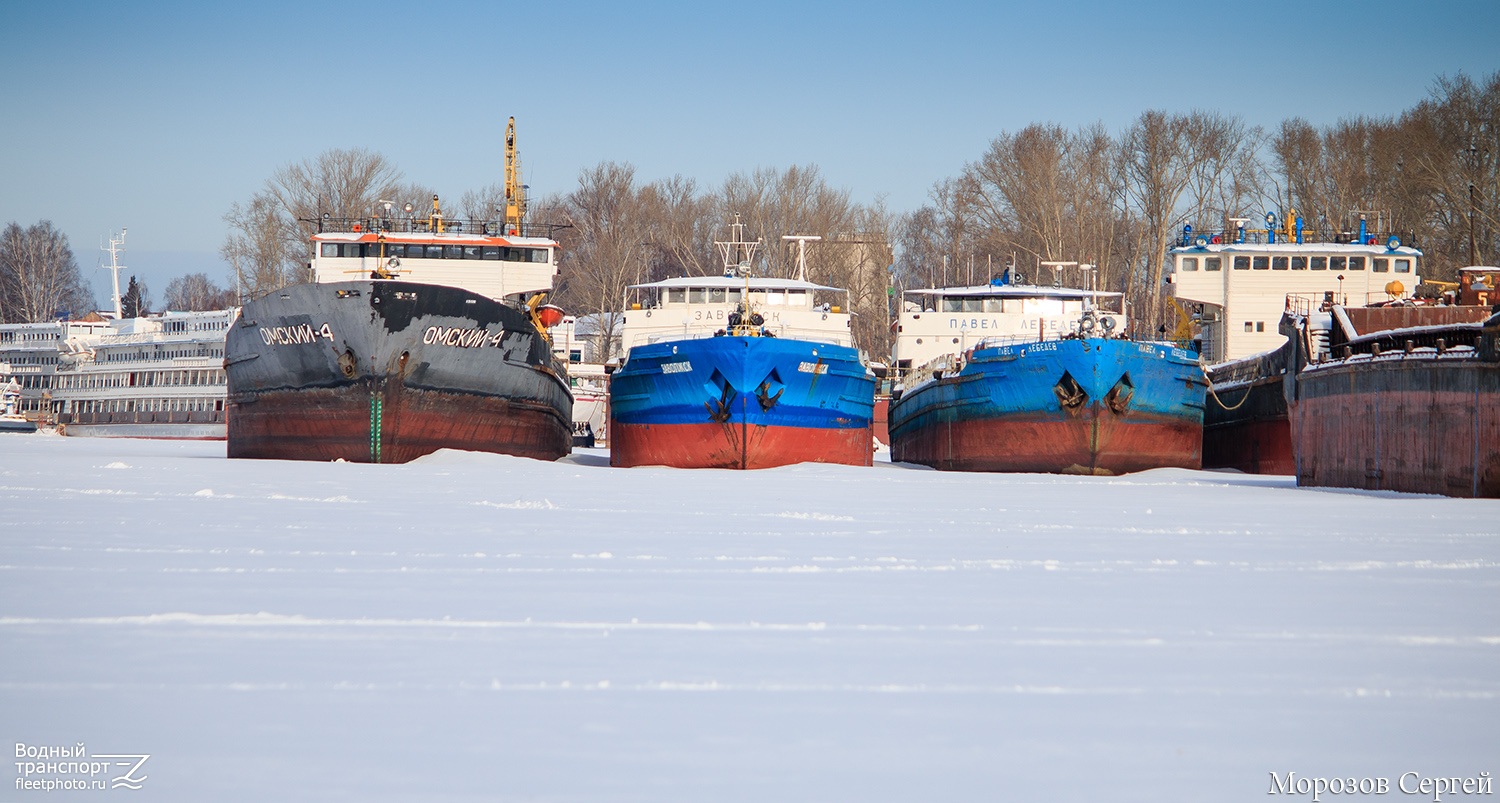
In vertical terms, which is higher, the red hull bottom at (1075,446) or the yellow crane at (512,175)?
the yellow crane at (512,175)

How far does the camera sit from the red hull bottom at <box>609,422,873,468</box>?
23875 mm

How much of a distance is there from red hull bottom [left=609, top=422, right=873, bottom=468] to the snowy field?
13.1 metres

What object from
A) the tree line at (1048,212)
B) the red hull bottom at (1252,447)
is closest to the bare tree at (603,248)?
the tree line at (1048,212)

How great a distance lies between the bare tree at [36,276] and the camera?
94312 millimetres

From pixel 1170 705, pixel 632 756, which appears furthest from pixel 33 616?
pixel 1170 705

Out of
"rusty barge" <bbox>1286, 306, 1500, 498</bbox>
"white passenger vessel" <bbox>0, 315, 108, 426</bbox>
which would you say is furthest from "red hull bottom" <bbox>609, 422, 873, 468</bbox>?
"white passenger vessel" <bbox>0, 315, 108, 426</bbox>

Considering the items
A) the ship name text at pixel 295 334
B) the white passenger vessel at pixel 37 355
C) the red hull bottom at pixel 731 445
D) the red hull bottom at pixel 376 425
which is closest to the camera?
the red hull bottom at pixel 376 425

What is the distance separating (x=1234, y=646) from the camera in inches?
223

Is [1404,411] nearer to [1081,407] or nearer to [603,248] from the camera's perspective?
[1081,407]

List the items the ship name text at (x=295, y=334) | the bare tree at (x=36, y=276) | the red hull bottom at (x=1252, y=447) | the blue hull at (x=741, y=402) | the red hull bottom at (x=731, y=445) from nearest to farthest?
1. the ship name text at (x=295, y=334)
2. the blue hull at (x=741, y=402)
3. the red hull bottom at (x=731, y=445)
4. the red hull bottom at (x=1252, y=447)
5. the bare tree at (x=36, y=276)

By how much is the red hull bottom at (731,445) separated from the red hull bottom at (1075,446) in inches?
94.6

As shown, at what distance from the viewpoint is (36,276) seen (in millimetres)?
96750

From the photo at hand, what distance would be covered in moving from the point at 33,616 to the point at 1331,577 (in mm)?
6878

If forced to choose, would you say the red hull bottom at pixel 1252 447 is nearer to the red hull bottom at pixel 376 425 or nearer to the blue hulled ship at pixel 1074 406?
the blue hulled ship at pixel 1074 406
